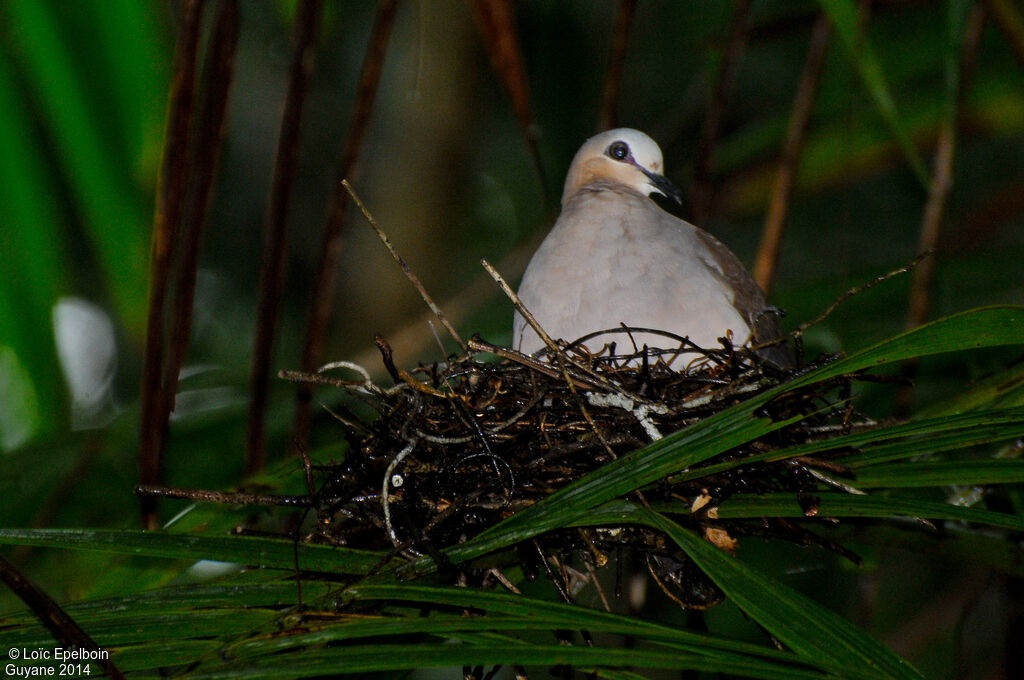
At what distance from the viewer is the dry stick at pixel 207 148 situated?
2322 mm

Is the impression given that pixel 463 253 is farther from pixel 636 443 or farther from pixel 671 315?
pixel 636 443

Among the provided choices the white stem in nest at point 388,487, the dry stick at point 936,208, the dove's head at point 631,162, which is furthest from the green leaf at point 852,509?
the dove's head at point 631,162

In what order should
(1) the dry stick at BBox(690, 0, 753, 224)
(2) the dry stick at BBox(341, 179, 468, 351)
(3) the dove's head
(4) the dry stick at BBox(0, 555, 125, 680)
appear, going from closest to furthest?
1. (4) the dry stick at BBox(0, 555, 125, 680)
2. (2) the dry stick at BBox(341, 179, 468, 351)
3. (1) the dry stick at BBox(690, 0, 753, 224)
4. (3) the dove's head

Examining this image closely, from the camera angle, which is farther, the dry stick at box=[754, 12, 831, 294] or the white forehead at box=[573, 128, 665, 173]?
the white forehead at box=[573, 128, 665, 173]

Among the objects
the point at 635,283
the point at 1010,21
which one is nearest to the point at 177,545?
the point at 635,283

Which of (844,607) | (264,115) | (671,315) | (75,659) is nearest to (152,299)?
(75,659)

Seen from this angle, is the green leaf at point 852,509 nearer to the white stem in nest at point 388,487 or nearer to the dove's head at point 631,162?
the white stem in nest at point 388,487

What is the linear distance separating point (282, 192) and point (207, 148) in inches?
7.5

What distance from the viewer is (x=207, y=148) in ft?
7.89

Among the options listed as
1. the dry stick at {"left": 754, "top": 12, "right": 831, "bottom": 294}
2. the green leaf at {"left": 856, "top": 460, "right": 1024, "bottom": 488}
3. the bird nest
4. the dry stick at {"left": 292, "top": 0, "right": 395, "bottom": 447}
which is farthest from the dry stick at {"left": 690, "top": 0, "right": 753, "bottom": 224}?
the green leaf at {"left": 856, "top": 460, "right": 1024, "bottom": 488}

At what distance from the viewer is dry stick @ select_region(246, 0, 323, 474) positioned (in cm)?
243

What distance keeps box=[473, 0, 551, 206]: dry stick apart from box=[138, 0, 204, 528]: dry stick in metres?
0.69

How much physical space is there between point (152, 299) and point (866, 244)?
6645 mm

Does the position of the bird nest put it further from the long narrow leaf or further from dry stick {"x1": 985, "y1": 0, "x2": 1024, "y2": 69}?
dry stick {"x1": 985, "y1": 0, "x2": 1024, "y2": 69}
